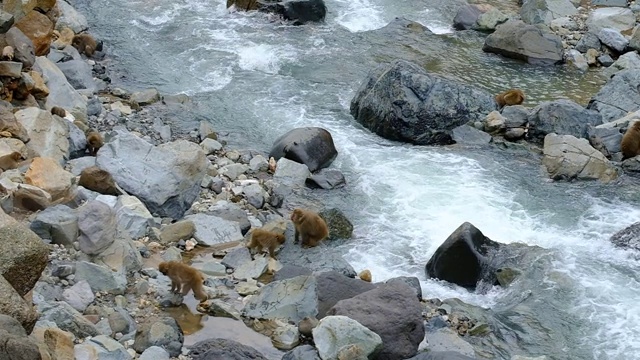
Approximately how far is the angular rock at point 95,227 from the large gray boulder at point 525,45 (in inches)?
492

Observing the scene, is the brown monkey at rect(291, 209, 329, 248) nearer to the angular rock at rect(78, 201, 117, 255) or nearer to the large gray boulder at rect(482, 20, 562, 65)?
the angular rock at rect(78, 201, 117, 255)

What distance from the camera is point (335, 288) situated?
10898 millimetres

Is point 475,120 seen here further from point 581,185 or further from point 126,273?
point 126,273

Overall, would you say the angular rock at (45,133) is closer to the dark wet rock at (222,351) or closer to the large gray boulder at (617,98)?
the dark wet rock at (222,351)

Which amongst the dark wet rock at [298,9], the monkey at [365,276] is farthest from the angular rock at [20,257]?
the dark wet rock at [298,9]

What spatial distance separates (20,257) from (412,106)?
10.0 m

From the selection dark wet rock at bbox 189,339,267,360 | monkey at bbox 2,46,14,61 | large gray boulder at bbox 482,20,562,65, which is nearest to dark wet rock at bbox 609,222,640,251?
dark wet rock at bbox 189,339,267,360

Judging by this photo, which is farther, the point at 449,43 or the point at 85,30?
the point at 449,43

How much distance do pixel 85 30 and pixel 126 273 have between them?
11.0 meters

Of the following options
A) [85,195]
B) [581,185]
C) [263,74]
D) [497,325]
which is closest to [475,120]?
[581,185]

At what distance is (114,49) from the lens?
19.8 meters

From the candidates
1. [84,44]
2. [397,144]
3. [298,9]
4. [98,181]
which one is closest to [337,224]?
[98,181]

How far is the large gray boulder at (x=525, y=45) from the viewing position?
2056 centimetres

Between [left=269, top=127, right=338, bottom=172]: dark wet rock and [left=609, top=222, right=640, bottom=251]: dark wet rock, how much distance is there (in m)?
5.02
